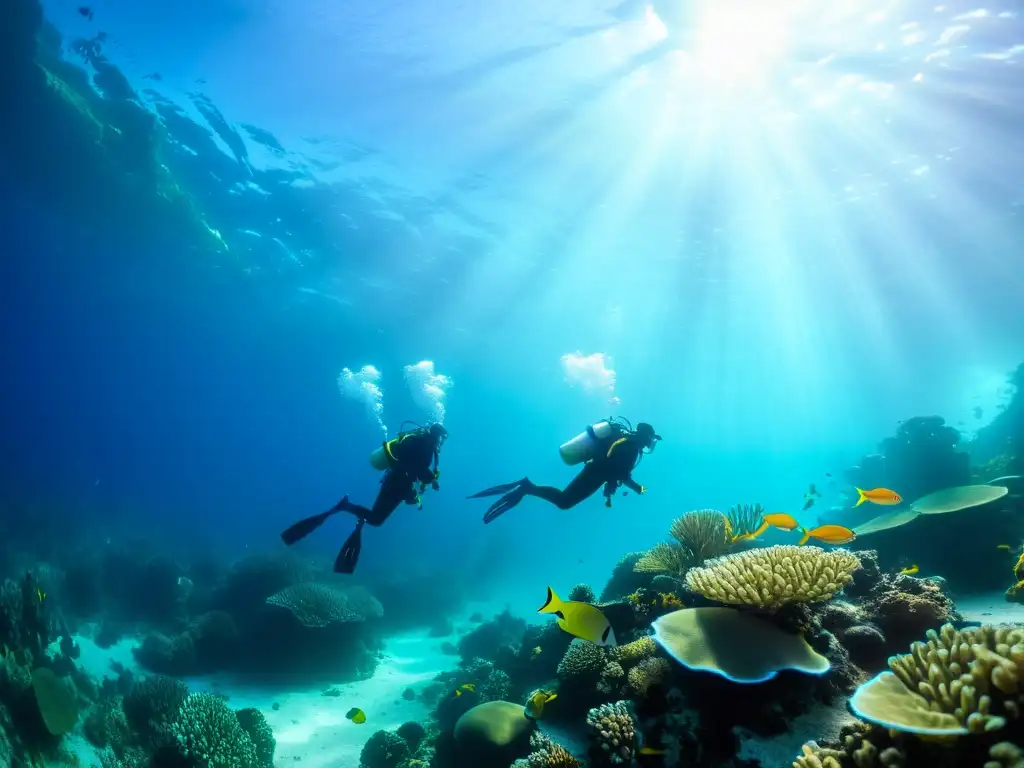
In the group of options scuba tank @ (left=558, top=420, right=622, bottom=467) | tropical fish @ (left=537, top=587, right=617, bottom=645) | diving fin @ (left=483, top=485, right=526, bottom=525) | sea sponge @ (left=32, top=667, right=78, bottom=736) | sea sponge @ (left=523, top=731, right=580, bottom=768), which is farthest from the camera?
diving fin @ (left=483, top=485, right=526, bottom=525)

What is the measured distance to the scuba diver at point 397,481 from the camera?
8.27m

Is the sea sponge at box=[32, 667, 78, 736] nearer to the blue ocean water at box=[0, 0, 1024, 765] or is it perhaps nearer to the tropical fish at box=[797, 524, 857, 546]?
the tropical fish at box=[797, 524, 857, 546]

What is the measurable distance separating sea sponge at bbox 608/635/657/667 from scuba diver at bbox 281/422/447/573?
→ 3790 millimetres

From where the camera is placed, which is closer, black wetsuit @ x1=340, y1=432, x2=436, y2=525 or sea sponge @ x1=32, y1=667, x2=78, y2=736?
sea sponge @ x1=32, y1=667, x2=78, y2=736

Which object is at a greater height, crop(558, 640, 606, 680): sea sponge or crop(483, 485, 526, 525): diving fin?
crop(483, 485, 526, 525): diving fin

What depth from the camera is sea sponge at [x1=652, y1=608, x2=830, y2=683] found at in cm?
→ 375

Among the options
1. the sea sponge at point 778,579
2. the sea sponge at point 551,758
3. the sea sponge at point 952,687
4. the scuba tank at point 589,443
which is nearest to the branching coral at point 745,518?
the scuba tank at point 589,443

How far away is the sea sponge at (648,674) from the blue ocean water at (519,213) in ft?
59.1

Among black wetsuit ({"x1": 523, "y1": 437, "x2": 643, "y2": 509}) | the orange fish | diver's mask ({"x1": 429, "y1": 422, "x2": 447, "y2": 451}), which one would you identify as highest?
diver's mask ({"x1": 429, "y1": 422, "x2": 447, "y2": 451})

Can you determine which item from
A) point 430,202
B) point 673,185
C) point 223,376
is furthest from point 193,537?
point 673,185

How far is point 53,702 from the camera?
784cm

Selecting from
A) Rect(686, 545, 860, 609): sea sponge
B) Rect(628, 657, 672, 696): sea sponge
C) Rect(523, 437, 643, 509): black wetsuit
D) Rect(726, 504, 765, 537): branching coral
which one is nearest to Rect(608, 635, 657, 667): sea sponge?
Rect(628, 657, 672, 696): sea sponge

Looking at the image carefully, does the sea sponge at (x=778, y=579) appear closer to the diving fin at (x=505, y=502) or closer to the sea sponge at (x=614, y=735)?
the sea sponge at (x=614, y=735)

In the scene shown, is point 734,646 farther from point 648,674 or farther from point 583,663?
point 583,663
